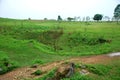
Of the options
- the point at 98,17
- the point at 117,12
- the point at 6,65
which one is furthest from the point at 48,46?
the point at 98,17

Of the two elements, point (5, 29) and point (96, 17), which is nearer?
point (5, 29)

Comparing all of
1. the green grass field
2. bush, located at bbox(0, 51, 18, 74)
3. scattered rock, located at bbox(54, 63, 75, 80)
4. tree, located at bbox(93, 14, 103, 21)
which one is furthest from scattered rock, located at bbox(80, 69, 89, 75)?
tree, located at bbox(93, 14, 103, 21)

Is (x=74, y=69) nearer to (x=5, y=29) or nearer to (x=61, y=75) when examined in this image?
(x=61, y=75)

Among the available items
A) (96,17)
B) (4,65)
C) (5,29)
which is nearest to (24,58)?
(4,65)

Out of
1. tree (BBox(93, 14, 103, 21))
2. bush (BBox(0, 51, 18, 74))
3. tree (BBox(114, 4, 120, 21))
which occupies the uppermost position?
tree (BBox(114, 4, 120, 21))

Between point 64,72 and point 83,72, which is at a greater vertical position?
point 64,72

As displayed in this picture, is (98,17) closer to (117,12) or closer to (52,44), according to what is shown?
(117,12)

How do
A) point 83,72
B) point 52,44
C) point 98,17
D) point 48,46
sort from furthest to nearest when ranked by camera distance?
point 98,17 < point 52,44 < point 48,46 < point 83,72

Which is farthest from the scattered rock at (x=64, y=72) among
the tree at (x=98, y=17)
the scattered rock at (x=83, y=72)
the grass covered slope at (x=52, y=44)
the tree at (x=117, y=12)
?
the tree at (x=98, y=17)

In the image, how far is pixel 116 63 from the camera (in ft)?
62.6

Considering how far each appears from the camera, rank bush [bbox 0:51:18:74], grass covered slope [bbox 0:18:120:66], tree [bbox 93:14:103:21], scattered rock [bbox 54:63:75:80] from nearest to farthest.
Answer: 1. scattered rock [bbox 54:63:75:80]
2. bush [bbox 0:51:18:74]
3. grass covered slope [bbox 0:18:120:66]
4. tree [bbox 93:14:103:21]

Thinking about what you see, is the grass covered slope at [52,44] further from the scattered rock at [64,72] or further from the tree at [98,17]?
the tree at [98,17]

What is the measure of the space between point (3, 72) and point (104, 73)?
26.2 feet

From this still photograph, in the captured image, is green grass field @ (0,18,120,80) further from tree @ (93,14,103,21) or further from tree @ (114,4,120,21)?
tree @ (93,14,103,21)
